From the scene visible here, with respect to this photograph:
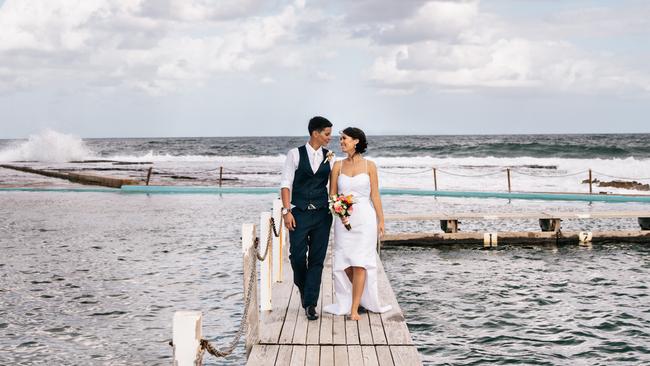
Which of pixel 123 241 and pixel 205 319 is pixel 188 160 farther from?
pixel 205 319

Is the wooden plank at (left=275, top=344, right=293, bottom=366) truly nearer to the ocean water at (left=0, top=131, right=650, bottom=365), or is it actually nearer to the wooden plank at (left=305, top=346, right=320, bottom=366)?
the wooden plank at (left=305, top=346, right=320, bottom=366)

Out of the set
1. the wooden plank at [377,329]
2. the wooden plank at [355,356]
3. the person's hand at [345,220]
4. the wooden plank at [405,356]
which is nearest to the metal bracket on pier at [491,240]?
the wooden plank at [377,329]

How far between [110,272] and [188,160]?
5846 cm

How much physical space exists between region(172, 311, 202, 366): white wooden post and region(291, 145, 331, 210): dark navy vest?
9.92ft

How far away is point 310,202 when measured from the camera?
6395 millimetres

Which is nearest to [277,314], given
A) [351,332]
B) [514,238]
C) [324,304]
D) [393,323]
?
[324,304]

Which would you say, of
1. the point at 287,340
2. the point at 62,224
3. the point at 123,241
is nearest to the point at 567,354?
the point at 287,340

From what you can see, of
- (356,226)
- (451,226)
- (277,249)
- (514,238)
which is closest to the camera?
(356,226)

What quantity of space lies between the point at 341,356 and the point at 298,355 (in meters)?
0.37

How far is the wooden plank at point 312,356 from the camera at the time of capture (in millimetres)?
5305

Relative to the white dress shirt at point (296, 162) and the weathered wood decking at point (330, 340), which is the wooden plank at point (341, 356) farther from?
the white dress shirt at point (296, 162)

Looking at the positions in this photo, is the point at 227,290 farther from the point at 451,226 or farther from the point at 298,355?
the point at 451,226

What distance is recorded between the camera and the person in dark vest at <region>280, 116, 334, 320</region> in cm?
629

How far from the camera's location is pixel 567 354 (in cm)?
770
